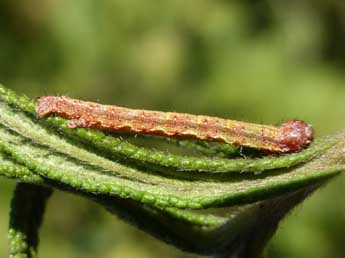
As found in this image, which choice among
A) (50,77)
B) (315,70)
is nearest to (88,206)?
(50,77)

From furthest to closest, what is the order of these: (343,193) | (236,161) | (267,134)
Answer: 1. (343,193)
2. (267,134)
3. (236,161)

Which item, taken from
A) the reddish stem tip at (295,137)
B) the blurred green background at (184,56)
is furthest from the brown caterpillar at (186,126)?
the blurred green background at (184,56)

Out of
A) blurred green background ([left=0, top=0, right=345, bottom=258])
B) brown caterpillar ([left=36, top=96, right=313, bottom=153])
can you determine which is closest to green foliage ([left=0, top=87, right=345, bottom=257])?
brown caterpillar ([left=36, top=96, right=313, bottom=153])

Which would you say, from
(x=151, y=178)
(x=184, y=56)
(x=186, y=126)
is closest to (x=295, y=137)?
(x=186, y=126)

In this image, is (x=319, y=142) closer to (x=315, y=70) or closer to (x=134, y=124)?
(x=134, y=124)

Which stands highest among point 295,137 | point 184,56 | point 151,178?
point 184,56

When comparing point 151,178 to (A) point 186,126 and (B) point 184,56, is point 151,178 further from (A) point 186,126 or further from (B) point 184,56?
(B) point 184,56
